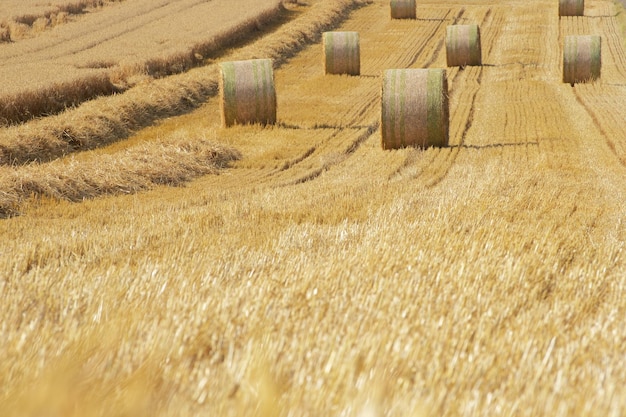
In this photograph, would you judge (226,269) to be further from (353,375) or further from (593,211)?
(593,211)

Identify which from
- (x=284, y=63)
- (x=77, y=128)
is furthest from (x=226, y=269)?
(x=284, y=63)

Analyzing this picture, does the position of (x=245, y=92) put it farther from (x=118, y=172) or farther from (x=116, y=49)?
(x=116, y=49)

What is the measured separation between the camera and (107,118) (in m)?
17.5

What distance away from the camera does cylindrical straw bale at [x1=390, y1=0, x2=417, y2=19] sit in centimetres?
3831

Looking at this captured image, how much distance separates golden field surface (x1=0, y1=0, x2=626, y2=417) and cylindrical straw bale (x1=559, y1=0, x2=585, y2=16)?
25.1m

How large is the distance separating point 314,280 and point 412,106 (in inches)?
412

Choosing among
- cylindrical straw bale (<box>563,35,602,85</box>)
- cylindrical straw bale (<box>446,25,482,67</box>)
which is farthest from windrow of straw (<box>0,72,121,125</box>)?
cylindrical straw bale (<box>563,35,602,85</box>)

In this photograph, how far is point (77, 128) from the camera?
16328 millimetres

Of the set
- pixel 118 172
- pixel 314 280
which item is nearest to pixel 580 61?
pixel 118 172

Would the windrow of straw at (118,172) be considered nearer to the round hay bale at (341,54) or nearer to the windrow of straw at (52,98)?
the windrow of straw at (52,98)

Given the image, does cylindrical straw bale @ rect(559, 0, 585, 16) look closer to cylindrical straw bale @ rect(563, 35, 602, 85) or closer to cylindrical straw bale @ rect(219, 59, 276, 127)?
cylindrical straw bale @ rect(563, 35, 602, 85)

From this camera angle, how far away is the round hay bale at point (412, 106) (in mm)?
14164

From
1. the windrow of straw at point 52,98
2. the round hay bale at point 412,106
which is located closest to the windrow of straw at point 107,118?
the windrow of straw at point 52,98

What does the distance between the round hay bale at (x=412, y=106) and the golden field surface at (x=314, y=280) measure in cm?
40
